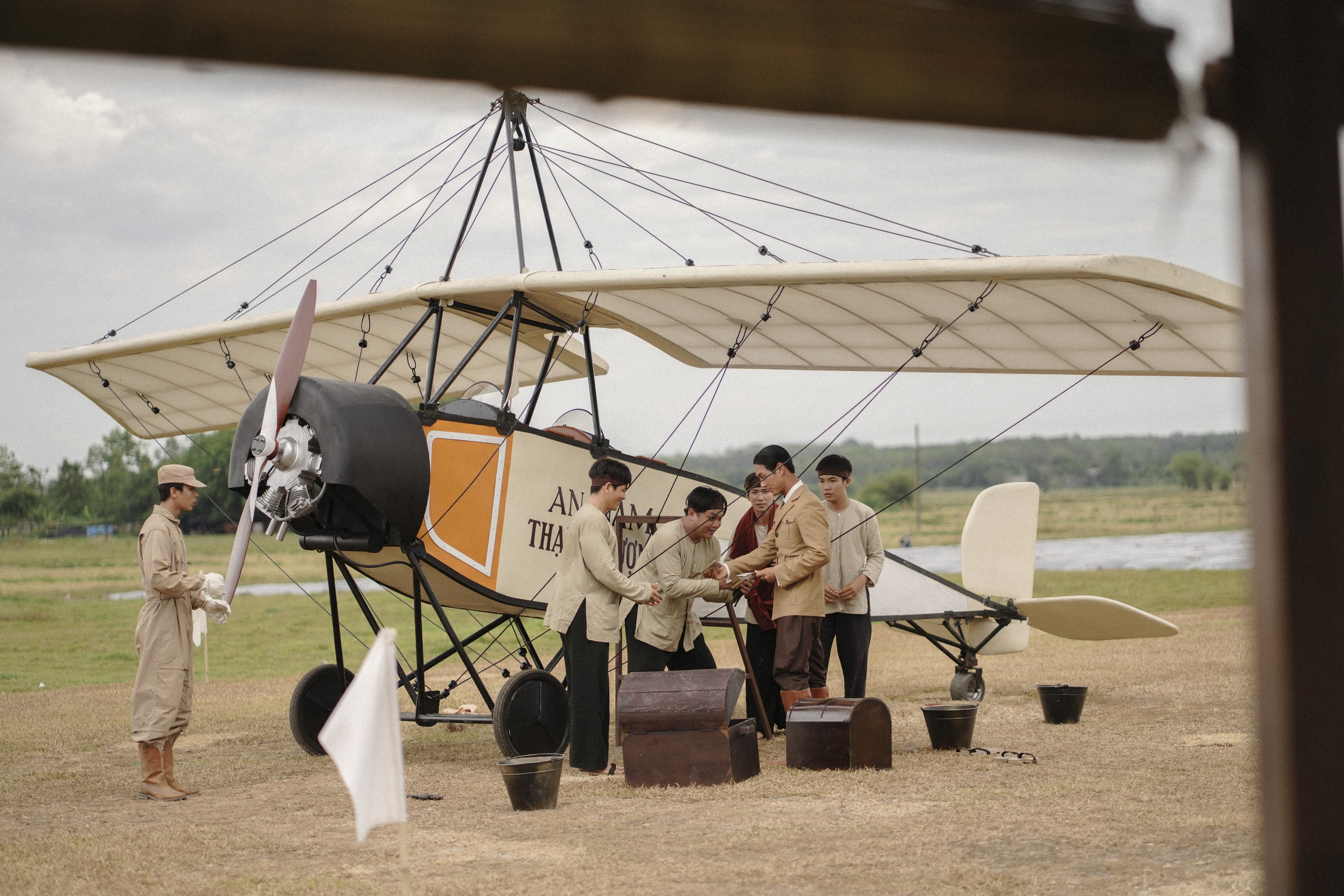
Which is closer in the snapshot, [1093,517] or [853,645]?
[853,645]

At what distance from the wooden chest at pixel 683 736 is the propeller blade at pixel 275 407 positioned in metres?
2.53


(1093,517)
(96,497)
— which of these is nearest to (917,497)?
(1093,517)

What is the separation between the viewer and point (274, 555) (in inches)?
2083

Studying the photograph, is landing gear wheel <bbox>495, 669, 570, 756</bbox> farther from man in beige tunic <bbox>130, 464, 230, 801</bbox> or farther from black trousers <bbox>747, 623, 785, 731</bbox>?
man in beige tunic <bbox>130, 464, 230, 801</bbox>

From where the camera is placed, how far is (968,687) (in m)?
10.4

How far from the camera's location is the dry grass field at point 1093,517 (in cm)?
6538

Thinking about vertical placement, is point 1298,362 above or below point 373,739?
above

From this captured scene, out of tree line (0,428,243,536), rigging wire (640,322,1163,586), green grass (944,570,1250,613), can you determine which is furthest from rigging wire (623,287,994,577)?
tree line (0,428,243,536)

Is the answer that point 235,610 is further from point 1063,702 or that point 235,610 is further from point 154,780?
point 1063,702

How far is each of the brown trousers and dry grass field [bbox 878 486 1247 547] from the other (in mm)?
37649

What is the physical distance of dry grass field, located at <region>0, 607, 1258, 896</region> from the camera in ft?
14.5

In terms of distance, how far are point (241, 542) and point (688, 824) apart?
11.5 feet

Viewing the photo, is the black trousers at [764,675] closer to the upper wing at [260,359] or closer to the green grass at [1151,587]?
the upper wing at [260,359]

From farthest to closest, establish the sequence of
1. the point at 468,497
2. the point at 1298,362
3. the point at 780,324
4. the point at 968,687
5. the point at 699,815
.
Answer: the point at 968,687, the point at 780,324, the point at 468,497, the point at 699,815, the point at 1298,362
